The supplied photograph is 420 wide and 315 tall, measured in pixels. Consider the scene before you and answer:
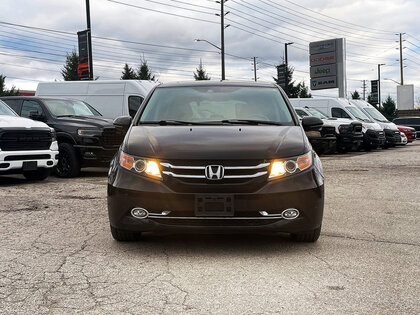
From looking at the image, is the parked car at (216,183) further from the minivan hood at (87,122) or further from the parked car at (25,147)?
the minivan hood at (87,122)

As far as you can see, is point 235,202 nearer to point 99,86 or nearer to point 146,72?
point 99,86

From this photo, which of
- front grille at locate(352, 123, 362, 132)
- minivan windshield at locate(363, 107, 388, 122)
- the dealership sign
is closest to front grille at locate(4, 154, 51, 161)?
front grille at locate(352, 123, 362, 132)

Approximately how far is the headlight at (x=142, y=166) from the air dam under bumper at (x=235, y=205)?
5 centimetres

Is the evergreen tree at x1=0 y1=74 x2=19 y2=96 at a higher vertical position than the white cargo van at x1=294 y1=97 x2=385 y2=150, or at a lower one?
higher

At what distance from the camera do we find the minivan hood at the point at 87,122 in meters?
10.9

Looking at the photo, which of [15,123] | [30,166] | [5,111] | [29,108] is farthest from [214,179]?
[29,108]

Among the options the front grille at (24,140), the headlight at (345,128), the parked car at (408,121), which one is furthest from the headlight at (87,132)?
the parked car at (408,121)

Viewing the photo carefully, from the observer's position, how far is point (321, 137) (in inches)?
666

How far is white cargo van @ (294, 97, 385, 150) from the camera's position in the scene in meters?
20.7

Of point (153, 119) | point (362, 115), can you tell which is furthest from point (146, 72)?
point (153, 119)

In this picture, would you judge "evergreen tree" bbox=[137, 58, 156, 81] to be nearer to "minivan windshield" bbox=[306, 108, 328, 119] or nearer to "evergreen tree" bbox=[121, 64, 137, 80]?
"evergreen tree" bbox=[121, 64, 137, 80]

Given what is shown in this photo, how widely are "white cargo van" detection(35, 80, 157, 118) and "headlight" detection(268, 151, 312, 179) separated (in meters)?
10.5

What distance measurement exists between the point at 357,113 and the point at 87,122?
533 inches

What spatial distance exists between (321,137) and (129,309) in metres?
14.4
